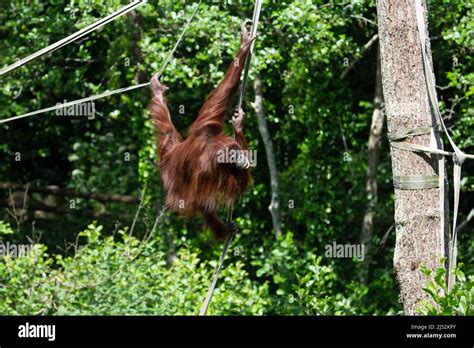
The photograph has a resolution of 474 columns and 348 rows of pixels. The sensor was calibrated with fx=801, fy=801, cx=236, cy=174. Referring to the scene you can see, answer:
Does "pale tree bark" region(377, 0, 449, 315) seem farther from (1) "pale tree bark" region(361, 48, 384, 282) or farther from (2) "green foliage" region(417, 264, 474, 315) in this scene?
(1) "pale tree bark" region(361, 48, 384, 282)

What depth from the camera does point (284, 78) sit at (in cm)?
765

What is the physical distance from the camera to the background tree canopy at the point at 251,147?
20.7 feet

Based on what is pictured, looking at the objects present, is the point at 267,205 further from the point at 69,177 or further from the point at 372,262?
the point at 69,177

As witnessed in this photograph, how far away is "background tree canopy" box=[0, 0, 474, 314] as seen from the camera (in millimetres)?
6297

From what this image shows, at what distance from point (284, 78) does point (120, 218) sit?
2567 millimetres

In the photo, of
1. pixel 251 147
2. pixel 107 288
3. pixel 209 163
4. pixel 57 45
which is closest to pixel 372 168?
pixel 251 147

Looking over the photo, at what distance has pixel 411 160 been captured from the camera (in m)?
3.71

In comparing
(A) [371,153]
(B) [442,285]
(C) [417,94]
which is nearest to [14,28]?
(A) [371,153]

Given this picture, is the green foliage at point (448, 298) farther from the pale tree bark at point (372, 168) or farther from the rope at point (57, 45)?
the pale tree bark at point (372, 168)

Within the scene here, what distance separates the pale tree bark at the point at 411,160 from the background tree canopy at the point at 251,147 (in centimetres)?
191

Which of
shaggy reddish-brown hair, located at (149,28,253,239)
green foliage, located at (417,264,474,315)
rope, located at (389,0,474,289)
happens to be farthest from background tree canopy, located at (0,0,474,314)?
green foliage, located at (417,264,474,315)

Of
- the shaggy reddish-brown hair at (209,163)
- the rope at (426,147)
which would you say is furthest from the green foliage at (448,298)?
the shaggy reddish-brown hair at (209,163)

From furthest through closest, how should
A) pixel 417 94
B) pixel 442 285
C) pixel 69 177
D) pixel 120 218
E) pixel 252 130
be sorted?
pixel 69 177 < pixel 120 218 < pixel 252 130 < pixel 417 94 < pixel 442 285

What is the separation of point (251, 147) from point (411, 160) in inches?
168
